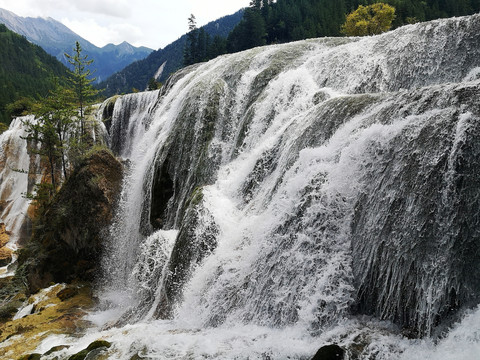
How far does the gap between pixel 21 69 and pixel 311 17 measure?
9855 centimetres

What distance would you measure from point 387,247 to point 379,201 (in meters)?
0.80

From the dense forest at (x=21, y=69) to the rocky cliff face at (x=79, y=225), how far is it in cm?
6381

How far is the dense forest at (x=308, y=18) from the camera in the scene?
53781 mm

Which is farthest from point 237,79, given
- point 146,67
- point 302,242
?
point 146,67

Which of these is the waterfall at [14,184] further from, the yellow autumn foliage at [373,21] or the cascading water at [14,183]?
the yellow autumn foliage at [373,21]

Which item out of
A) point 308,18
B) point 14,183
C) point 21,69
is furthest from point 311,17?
point 21,69

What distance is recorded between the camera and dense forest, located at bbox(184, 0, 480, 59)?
176 feet

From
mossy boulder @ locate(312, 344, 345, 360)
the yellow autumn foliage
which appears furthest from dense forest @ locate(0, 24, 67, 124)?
mossy boulder @ locate(312, 344, 345, 360)

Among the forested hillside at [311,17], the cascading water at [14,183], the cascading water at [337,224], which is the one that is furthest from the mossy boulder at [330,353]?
the forested hillside at [311,17]

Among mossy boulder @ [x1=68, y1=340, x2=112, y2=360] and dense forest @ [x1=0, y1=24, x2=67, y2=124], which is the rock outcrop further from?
dense forest @ [x1=0, y1=24, x2=67, y2=124]

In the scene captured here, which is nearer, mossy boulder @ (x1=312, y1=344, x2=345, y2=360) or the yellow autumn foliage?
mossy boulder @ (x1=312, y1=344, x2=345, y2=360)

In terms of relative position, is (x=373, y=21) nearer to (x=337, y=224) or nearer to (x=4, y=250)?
(x=337, y=224)

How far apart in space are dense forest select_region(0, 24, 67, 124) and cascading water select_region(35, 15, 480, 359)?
239 feet

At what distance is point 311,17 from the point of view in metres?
67.0
